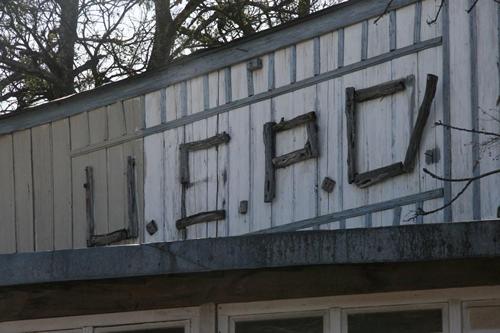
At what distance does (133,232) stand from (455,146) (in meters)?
3.26

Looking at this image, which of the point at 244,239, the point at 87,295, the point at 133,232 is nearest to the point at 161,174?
the point at 133,232

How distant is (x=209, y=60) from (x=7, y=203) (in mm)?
2619

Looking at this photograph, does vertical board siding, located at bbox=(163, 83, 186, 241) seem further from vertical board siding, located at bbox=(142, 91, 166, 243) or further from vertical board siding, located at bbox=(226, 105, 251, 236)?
vertical board siding, located at bbox=(226, 105, 251, 236)

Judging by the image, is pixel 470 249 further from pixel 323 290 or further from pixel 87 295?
pixel 87 295

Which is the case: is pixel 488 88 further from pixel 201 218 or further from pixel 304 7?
pixel 304 7

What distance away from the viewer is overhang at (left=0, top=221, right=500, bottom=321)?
4941 millimetres

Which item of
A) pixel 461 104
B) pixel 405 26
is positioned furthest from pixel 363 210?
pixel 405 26

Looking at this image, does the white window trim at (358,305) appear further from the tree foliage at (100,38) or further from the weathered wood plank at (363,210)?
the tree foliage at (100,38)

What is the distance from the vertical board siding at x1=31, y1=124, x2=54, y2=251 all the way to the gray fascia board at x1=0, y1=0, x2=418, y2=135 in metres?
0.23

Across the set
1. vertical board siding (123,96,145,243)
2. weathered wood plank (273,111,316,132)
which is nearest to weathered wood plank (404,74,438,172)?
weathered wood plank (273,111,316,132)

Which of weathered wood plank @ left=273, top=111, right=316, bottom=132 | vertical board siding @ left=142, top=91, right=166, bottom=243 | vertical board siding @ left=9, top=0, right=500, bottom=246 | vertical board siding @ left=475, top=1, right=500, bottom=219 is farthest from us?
vertical board siding @ left=142, top=91, right=166, bottom=243

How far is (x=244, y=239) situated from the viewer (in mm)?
5148

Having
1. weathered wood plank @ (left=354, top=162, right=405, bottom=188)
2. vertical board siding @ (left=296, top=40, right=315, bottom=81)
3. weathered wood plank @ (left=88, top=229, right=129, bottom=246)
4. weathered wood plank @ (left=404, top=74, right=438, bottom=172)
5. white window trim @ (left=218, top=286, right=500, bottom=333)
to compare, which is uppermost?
vertical board siding @ (left=296, top=40, right=315, bottom=81)

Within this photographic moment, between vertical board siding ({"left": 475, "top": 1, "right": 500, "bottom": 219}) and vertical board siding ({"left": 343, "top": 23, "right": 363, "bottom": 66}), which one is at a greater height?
vertical board siding ({"left": 343, "top": 23, "right": 363, "bottom": 66})
